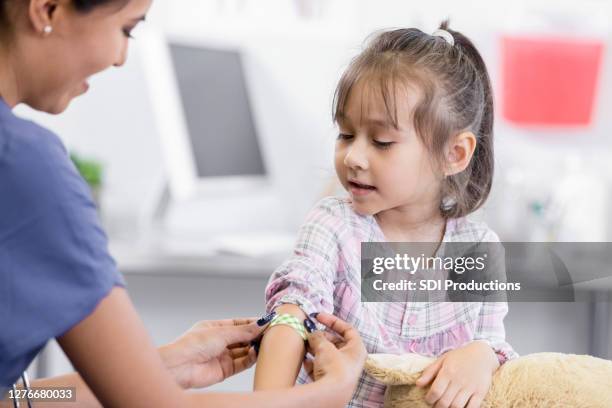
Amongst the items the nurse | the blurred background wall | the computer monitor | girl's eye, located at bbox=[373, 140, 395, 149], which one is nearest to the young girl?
girl's eye, located at bbox=[373, 140, 395, 149]

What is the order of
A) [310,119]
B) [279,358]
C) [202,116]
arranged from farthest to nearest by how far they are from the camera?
1. [310,119]
2. [202,116]
3. [279,358]

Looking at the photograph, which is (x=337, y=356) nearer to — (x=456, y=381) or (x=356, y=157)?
(x=456, y=381)

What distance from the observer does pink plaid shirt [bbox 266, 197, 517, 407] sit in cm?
107

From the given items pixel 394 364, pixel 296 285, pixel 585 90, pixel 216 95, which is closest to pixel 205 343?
pixel 296 285

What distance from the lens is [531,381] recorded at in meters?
0.93

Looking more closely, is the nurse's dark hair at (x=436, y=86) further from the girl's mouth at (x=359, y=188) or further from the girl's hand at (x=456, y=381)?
the girl's hand at (x=456, y=381)

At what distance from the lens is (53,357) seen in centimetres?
252

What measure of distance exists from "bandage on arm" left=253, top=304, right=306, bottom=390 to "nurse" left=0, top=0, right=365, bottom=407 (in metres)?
0.07

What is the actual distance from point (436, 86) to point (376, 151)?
119mm

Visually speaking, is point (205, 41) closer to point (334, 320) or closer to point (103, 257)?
point (334, 320)

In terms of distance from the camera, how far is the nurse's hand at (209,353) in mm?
1077

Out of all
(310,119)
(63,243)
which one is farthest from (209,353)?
(310,119)

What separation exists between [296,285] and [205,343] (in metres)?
0.14

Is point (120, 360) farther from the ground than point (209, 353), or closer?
farther from the ground
